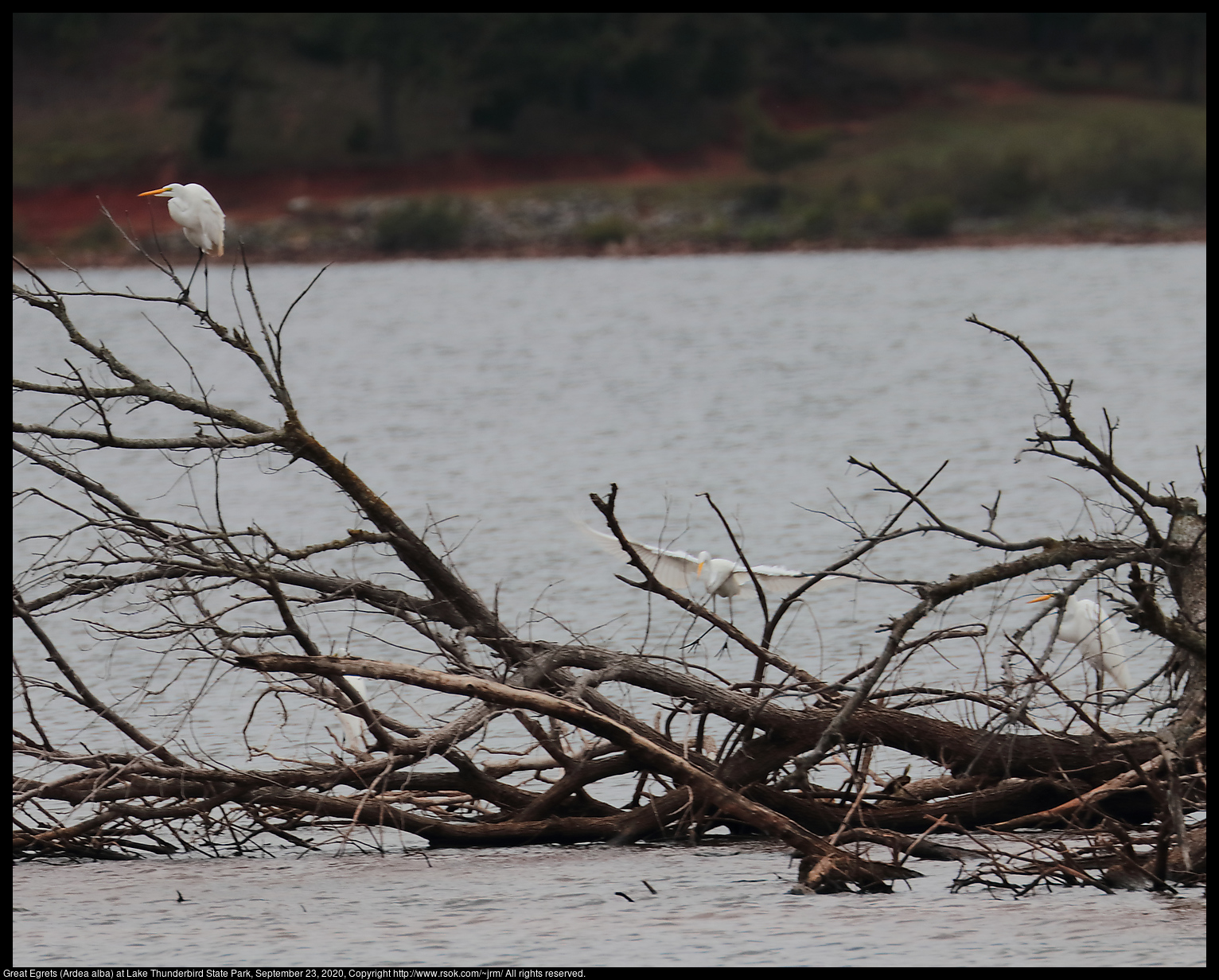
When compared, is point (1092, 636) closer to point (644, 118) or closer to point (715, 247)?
point (715, 247)

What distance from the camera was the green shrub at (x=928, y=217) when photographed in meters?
61.1

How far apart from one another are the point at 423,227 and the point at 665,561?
5713cm

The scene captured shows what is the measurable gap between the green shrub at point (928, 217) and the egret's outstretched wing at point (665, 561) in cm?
5385

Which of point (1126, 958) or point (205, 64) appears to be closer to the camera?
point (1126, 958)

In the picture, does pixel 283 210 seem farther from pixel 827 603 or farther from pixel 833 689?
pixel 833 689

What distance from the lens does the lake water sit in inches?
254

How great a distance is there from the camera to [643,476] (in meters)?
20.1

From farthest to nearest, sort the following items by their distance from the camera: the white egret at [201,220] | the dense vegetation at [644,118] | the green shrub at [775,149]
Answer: the green shrub at [775,149]
the dense vegetation at [644,118]
the white egret at [201,220]

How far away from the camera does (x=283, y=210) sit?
226 feet

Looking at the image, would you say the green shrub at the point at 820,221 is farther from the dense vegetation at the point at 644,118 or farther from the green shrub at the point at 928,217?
the green shrub at the point at 928,217

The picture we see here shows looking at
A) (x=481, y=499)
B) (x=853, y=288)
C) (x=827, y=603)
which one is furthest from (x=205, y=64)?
(x=827, y=603)

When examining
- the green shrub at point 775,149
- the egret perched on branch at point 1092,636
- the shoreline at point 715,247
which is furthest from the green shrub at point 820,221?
the egret perched on branch at point 1092,636

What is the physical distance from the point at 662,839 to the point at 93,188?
6265 cm

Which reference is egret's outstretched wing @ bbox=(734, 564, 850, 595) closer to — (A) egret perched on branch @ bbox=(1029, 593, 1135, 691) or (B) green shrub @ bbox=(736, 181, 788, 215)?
(A) egret perched on branch @ bbox=(1029, 593, 1135, 691)
